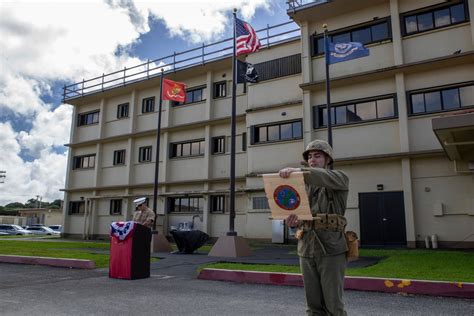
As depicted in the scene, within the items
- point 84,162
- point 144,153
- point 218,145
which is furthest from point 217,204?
point 84,162

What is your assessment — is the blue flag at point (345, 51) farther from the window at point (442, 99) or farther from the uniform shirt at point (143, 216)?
the uniform shirt at point (143, 216)

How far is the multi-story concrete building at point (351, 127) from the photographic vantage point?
17125mm

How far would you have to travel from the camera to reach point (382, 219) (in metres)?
18.2

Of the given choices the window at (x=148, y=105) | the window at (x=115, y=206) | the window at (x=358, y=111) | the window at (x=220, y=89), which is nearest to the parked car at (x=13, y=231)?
the window at (x=115, y=206)

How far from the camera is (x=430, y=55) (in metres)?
17.9

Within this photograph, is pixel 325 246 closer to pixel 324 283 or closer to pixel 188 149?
pixel 324 283

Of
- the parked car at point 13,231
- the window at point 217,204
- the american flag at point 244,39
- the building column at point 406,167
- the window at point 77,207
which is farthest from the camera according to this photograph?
the parked car at point 13,231

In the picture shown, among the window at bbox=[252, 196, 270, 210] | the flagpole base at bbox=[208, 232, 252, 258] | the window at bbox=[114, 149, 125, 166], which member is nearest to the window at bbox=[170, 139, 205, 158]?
the window at bbox=[114, 149, 125, 166]

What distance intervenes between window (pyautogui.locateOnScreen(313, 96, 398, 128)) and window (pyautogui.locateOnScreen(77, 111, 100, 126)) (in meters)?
19.0

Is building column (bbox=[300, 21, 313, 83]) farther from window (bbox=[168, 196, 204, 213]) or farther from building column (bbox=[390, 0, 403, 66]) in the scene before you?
window (bbox=[168, 196, 204, 213])

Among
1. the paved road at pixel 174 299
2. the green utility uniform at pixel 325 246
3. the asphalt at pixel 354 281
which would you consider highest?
the green utility uniform at pixel 325 246

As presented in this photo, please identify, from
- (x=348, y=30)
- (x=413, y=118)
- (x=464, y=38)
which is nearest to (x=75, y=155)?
(x=348, y=30)

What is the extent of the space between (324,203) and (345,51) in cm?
1398

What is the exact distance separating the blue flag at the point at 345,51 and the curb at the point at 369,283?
1018 cm
